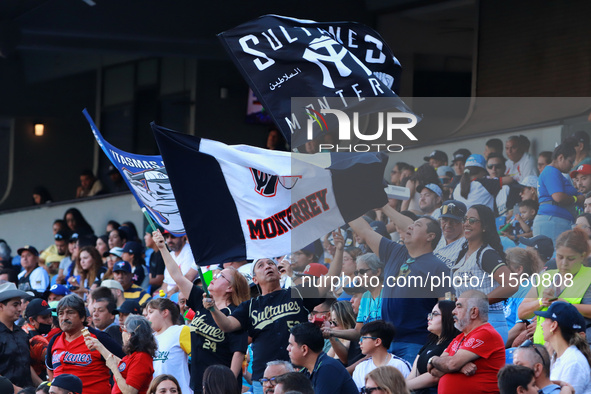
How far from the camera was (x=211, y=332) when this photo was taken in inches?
331

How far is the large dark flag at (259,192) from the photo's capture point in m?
7.86

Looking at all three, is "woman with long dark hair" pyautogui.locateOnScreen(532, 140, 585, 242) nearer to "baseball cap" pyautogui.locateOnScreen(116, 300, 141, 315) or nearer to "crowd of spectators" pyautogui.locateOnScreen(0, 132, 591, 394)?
"crowd of spectators" pyautogui.locateOnScreen(0, 132, 591, 394)

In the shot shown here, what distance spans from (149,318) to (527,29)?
8206 mm

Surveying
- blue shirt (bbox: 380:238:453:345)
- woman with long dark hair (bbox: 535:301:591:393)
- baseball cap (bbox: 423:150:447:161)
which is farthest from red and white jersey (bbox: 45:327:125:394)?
baseball cap (bbox: 423:150:447:161)

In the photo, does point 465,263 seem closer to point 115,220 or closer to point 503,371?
point 503,371

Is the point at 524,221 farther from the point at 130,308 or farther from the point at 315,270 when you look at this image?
the point at 130,308

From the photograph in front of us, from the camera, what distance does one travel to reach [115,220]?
18.2m

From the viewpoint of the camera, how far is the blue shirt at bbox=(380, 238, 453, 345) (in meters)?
7.81

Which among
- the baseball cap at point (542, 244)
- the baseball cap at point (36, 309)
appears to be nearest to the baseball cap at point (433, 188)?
the baseball cap at point (542, 244)

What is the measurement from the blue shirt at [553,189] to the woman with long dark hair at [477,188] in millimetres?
424

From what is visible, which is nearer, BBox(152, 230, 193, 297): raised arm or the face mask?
BBox(152, 230, 193, 297): raised arm

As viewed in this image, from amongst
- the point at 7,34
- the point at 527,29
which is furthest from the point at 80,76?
the point at 527,29

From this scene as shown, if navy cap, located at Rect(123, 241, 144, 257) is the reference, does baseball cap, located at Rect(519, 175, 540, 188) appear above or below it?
above

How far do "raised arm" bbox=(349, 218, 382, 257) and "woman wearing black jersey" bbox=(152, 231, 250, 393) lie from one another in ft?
3.72
